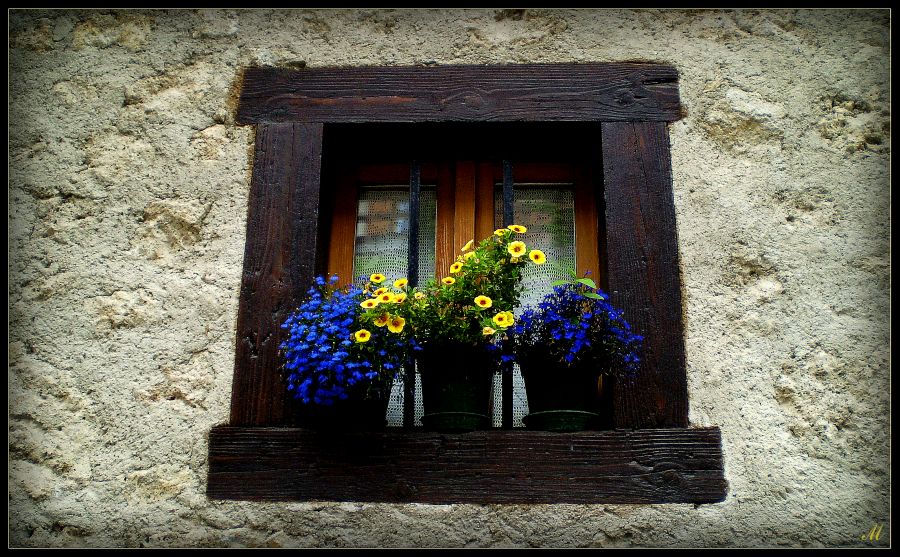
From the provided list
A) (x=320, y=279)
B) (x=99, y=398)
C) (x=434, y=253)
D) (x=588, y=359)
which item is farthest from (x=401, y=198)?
(x=99, y=398)

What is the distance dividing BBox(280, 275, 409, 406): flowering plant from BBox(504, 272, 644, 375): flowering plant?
365 mm

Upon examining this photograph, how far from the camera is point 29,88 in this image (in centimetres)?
Answer: 271

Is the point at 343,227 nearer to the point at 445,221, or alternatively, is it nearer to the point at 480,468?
the point at 445,221

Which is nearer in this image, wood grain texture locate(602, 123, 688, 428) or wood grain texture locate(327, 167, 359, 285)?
wood grain texture locate(602, 123, 688, 428)

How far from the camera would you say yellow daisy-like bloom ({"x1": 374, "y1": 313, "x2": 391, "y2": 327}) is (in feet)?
7.12

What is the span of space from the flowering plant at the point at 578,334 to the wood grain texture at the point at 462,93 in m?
0.72

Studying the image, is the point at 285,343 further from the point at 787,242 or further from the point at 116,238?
the point at 787,242

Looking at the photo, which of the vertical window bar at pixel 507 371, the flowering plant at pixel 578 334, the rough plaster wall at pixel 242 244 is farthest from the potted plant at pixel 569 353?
the rough plaster wall at pixel 242 244

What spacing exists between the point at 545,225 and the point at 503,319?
687mm

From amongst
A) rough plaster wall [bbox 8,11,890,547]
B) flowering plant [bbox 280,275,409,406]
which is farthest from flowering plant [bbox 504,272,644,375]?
flowering plant [bbox 280,275,409,406]

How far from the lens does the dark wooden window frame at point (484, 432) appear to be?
2.17m

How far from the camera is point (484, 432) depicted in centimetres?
220

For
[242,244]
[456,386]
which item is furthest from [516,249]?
[242,244]

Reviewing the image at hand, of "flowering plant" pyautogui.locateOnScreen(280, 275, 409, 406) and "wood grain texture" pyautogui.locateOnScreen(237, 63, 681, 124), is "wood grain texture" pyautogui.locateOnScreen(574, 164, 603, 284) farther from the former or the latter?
"flowering plant" pyautogui.locateOnScreen(280, 275, 409, 406)
